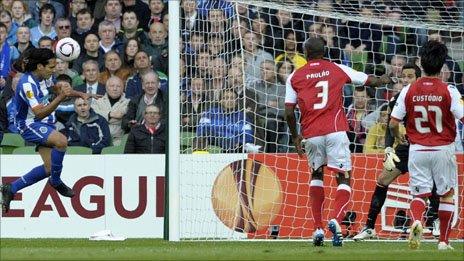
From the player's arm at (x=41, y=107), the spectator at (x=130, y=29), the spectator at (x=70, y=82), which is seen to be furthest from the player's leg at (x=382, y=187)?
the spectator at (x=130, y=29)

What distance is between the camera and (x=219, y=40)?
15.7 metres

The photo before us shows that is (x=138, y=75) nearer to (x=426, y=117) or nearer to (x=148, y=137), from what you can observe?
(x=148, y=137)

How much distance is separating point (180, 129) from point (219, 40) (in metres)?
1.27

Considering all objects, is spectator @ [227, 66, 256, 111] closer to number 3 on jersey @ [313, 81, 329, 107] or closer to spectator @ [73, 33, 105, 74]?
number 3 on jersey @ [313, 81, 329, 107]

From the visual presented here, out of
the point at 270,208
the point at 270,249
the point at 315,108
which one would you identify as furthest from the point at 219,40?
the point at 270,249

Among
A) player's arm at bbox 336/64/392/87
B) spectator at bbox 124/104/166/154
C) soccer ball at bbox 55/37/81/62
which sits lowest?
spectator at bbox 124/104/166/154

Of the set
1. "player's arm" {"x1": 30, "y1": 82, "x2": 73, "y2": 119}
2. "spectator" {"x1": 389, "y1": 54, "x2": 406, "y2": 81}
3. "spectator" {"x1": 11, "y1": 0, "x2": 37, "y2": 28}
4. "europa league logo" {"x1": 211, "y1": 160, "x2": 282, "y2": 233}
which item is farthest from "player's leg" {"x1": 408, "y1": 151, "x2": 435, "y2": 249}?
"spectator" {"x1": 11, "y1": 0, "x2": 37, "y2": 28}

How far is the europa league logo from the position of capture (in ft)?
51.2

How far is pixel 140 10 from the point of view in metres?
19.7

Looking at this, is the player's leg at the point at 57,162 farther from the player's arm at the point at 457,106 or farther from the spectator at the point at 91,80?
the player's arm at the point at 457,106

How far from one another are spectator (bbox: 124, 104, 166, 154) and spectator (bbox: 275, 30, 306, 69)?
1972mm

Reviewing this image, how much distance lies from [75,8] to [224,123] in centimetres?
512

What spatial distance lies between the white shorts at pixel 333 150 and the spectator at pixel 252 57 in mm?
3533

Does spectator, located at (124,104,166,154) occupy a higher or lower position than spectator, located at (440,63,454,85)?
lower
